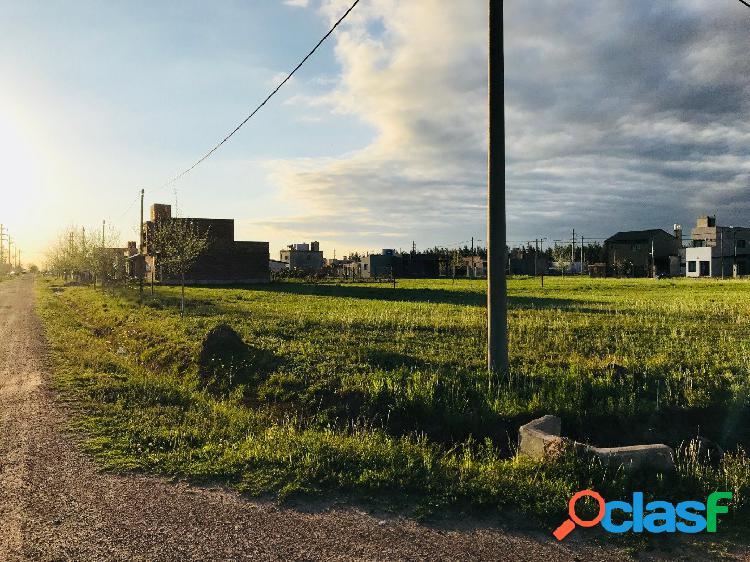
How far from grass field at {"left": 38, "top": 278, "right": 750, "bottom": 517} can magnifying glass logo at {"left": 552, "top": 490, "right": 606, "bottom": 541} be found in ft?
0.37

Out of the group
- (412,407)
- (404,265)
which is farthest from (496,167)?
(404,265)

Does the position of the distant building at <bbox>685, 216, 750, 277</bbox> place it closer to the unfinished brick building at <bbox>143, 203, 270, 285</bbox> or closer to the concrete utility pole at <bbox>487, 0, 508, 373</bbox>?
the unfinished brick building at <bbox>143, 203, 270, 285</bbox>

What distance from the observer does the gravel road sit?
456 centimetres

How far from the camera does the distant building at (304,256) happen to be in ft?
370

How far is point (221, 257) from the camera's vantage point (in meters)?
58.8

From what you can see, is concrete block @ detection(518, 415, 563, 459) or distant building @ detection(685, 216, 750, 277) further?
distant building @ detection(685, 216, 750, 277)

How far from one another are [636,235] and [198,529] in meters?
115

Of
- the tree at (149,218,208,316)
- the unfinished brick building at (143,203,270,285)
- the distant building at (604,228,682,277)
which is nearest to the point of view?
the tree at (149,218,208,316)

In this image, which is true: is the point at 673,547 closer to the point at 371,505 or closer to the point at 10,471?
the point at 371,505

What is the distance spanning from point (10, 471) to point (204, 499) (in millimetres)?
2826

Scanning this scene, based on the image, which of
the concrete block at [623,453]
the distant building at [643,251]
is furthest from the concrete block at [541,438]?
the distant building at [643,251]

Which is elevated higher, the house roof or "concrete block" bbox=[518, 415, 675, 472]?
the house roof

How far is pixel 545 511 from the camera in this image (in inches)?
209

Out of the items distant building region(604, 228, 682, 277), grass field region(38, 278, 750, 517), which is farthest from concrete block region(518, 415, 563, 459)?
distant building region(604, 228, 682, 277)
